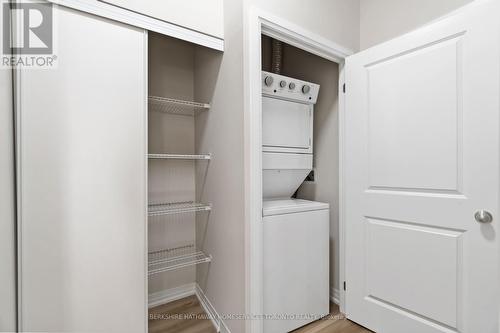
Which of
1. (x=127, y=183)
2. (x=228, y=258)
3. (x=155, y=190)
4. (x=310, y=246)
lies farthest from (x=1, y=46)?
(x=310, y=246)

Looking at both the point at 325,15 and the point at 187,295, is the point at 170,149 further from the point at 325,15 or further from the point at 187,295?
the point at 325,15

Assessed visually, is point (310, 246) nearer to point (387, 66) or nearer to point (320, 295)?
point (320, 295)

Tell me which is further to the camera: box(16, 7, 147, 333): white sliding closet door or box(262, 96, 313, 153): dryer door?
box(262, 96, 313, 153): dryer door

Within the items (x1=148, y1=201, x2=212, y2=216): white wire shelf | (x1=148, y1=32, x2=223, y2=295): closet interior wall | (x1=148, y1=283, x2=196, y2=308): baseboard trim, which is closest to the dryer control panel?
(x1=148, y1=32, x2=223, y2=295): closet interior wall

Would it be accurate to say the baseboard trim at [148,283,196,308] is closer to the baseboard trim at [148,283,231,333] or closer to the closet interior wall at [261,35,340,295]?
the baseboard trim at [148,283,231,333]

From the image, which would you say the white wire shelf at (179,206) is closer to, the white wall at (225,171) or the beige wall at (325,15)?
the white wall at (225,171)

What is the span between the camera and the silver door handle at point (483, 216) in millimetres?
1225

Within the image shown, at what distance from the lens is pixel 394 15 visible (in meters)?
1.80

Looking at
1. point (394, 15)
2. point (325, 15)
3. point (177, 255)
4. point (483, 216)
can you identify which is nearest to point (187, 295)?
point (177, 255)

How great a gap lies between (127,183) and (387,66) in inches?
70.4

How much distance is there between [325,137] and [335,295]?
54.2 inches

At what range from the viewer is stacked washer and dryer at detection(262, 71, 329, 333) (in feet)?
5.20

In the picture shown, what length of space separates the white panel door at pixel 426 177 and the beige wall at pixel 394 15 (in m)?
0.29

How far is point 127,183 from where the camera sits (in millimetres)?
1352
